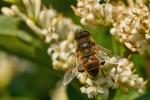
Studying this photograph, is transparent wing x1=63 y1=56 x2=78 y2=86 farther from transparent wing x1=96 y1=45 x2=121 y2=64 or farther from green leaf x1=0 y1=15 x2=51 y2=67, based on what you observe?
green leaf x1=0 y1=15 x2=51 y2=67

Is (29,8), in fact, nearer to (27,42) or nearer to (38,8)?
(38,8)

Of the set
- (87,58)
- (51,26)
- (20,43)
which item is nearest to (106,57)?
(87,58)

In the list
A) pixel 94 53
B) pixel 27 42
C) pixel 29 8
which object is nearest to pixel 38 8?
pixel 29 8

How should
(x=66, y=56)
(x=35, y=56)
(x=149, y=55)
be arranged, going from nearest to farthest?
(x=149, y=55), (x=66, y=56), (x=35, y=56)

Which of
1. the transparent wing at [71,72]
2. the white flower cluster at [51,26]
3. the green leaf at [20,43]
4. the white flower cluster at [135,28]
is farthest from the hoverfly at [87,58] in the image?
the green leaf at [20,43]

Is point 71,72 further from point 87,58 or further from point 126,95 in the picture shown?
point 126,95

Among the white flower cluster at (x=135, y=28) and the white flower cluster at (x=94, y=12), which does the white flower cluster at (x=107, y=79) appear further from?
the white flower cluster at (x=94, y=12)
